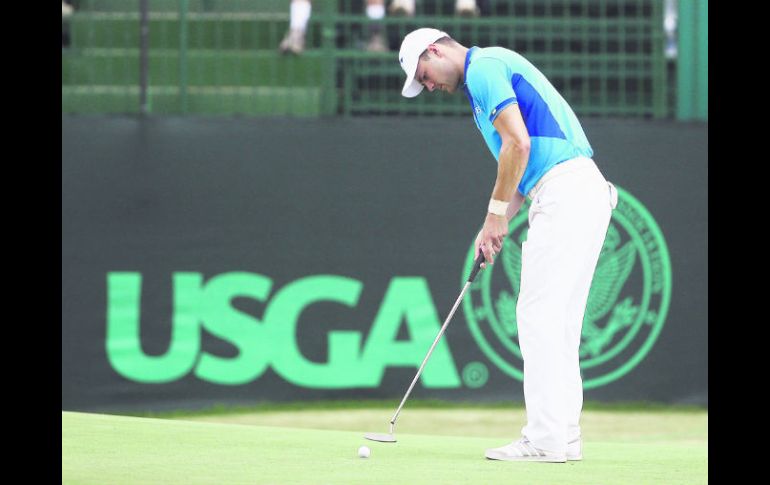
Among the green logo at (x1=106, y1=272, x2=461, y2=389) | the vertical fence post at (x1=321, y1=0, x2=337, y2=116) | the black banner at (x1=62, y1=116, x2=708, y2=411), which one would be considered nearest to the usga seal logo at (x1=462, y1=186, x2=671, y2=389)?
the black banner at (x1=62, y1=116, x2=708, y2=411)

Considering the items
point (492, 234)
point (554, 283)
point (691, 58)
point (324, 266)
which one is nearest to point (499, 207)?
point (492, 234)

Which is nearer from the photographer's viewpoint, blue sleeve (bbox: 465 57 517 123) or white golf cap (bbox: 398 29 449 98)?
blue sleeve (bbox: 465 57 517 123)

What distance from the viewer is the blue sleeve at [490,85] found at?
542cm

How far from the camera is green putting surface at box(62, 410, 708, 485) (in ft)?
16.7

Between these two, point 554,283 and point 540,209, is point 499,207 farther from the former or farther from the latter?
point 554,283

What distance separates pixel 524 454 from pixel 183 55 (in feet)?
18.2

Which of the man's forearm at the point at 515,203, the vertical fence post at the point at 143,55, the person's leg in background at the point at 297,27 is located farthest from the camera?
the person's leg in background at the point at 297,27

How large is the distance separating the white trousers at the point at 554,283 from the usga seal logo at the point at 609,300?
4.00 m

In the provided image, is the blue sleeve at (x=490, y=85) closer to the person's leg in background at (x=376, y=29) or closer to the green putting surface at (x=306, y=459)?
the green putting surface at (x=306, y=459)

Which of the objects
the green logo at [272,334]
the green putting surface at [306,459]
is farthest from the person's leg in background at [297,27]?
the green putting surface at [306,459]

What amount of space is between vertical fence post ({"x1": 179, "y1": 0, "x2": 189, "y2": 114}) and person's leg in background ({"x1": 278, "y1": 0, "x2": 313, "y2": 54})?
0.75 m

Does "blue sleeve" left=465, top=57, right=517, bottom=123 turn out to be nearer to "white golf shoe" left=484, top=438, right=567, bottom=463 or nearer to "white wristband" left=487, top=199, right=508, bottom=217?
"white wristband" left=487, top=199, right=508, bottom=217

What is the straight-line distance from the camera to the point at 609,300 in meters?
9.80

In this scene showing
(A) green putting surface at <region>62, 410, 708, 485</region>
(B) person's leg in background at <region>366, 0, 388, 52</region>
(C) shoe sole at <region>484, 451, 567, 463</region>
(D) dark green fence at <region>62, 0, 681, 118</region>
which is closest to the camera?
(A) green putting surface at <region>62, 410, 708, 485</region>
